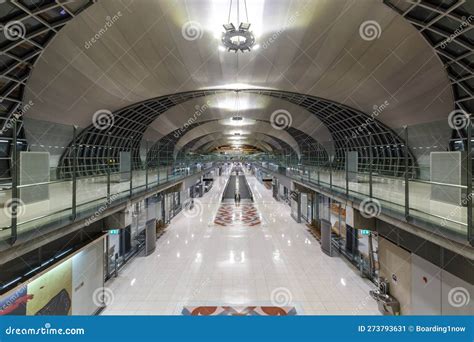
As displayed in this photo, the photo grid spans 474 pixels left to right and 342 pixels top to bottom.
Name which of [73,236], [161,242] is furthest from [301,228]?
[73,236]

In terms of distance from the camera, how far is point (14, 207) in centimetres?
328

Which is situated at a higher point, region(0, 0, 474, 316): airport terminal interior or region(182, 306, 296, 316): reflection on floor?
region(0, 0, 474, 316): airport terminal interior

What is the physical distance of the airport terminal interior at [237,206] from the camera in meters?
3.96
